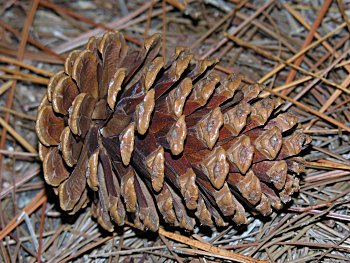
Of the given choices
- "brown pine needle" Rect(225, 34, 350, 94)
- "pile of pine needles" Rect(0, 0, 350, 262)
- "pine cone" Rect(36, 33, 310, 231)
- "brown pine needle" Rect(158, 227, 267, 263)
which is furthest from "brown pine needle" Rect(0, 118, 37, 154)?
"brown pine needle" Rect(225, 34, 350, 94)

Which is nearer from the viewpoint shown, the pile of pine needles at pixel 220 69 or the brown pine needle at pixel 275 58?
the pile of pine needles at pixel 220 69

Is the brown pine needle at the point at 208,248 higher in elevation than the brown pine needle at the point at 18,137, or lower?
lower

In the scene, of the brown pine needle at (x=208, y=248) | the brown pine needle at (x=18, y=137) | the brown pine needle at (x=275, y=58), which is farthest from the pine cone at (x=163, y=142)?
the brown pine needle at (x=18, y=137)

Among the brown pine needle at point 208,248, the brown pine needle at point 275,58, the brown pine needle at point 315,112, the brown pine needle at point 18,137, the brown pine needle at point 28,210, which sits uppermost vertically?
the brown pine needle at point 275,58

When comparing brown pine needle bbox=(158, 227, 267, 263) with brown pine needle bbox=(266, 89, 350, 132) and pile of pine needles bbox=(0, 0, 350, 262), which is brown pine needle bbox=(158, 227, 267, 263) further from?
brown pine needle bbox=(266, 89, 350, 132)

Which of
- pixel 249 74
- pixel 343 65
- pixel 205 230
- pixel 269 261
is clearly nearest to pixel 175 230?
pixel 205 230

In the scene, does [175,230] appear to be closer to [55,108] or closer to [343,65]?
[55,108]

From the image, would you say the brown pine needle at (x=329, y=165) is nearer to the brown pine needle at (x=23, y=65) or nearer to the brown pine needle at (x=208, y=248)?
the brown pine needle at (x=208, y=248)
